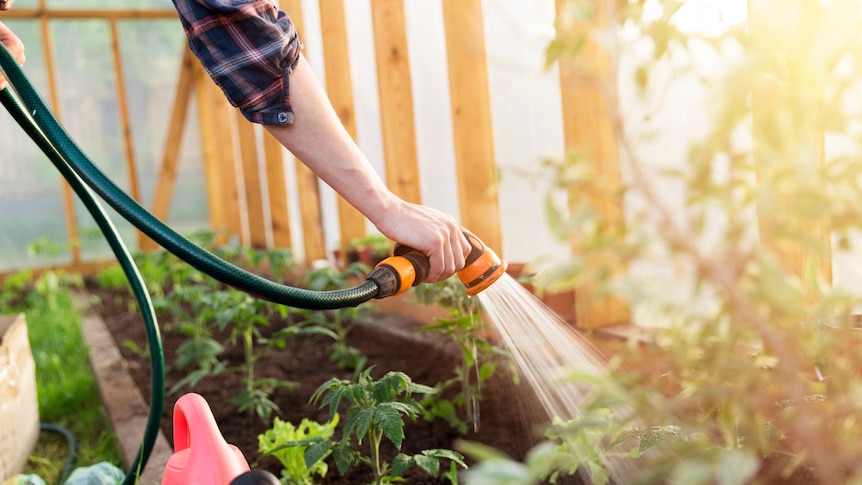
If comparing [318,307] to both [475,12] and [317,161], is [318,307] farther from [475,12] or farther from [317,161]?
[475,12]

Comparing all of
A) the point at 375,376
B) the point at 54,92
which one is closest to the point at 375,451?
the point at 375,376

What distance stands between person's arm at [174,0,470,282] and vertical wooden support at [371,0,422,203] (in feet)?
6.24

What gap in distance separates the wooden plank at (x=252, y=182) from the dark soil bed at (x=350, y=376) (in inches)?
78.6

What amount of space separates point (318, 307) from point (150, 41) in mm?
5771

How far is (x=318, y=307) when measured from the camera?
4.03 feet

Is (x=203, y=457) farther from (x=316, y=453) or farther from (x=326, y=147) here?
(x=326, y=147)

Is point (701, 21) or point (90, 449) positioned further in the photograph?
point (90, 449)

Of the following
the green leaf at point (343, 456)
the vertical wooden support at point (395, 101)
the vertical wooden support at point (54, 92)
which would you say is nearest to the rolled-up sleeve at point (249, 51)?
the green leaf at point (343, 456)

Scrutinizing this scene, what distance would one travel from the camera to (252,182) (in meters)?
5.46

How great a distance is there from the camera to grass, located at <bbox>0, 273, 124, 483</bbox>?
2.22 metres

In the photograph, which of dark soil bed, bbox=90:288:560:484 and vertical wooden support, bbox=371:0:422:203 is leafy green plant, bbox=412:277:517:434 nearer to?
dark soil bed, bbox=90:288:560:484

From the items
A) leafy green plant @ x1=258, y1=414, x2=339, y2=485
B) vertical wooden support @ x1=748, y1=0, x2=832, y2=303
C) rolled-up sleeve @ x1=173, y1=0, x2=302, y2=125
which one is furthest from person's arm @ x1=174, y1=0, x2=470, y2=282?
vertical wooden support @ x1=748, y1=0, x2=832, y2=303

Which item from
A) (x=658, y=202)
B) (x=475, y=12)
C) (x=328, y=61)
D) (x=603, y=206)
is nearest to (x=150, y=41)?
(x=328, y=61)

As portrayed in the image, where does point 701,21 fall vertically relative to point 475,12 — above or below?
below
